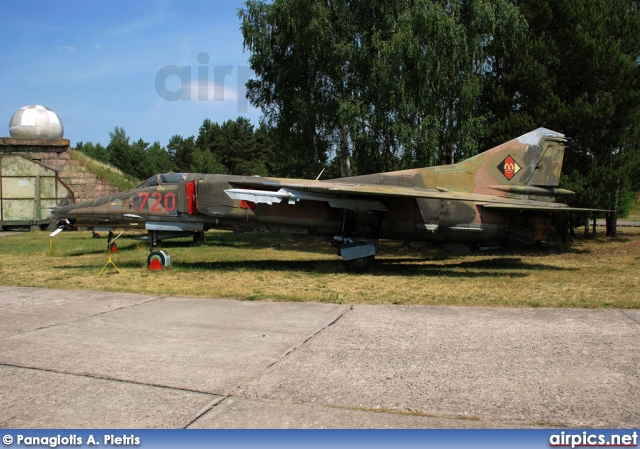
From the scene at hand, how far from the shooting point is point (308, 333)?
20.3 feet

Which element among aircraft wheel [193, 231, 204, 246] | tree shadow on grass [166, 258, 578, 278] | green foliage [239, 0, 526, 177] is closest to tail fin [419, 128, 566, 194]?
tree shadow on grass [166, 258, 578, 278]

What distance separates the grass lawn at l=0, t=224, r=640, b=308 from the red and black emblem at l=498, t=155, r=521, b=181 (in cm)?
253

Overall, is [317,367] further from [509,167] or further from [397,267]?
[509,167]

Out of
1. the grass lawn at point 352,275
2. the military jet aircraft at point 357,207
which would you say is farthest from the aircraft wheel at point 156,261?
the grass lawn at point 352,275

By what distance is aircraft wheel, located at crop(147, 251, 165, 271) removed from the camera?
475 inches

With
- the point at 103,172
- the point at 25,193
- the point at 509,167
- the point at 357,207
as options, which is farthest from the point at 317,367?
the point at 103,172

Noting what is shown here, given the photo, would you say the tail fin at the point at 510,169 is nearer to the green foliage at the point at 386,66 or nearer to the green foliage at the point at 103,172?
the green foliage at the point at 386,66

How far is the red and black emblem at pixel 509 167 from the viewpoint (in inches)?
535

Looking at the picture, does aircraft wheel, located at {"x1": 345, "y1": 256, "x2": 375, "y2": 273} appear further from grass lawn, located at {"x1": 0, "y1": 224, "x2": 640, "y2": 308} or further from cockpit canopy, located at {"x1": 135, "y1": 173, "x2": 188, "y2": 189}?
cockpit canopy, located at {"x1": 135, "y1": 173, "x2": 188, "y2": 189}

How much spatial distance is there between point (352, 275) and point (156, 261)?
4780 millimetres

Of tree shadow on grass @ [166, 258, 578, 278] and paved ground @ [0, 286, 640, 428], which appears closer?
paved ground @ [0, 286, 640, 428]

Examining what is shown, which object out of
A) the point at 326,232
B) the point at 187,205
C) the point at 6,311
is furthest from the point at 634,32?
the point at 6,311

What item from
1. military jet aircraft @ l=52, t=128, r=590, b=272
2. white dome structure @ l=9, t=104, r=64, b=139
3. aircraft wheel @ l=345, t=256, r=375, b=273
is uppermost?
white dome structure @ l=9, t=104, r=64, b=139

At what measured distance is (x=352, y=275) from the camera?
468 inches
